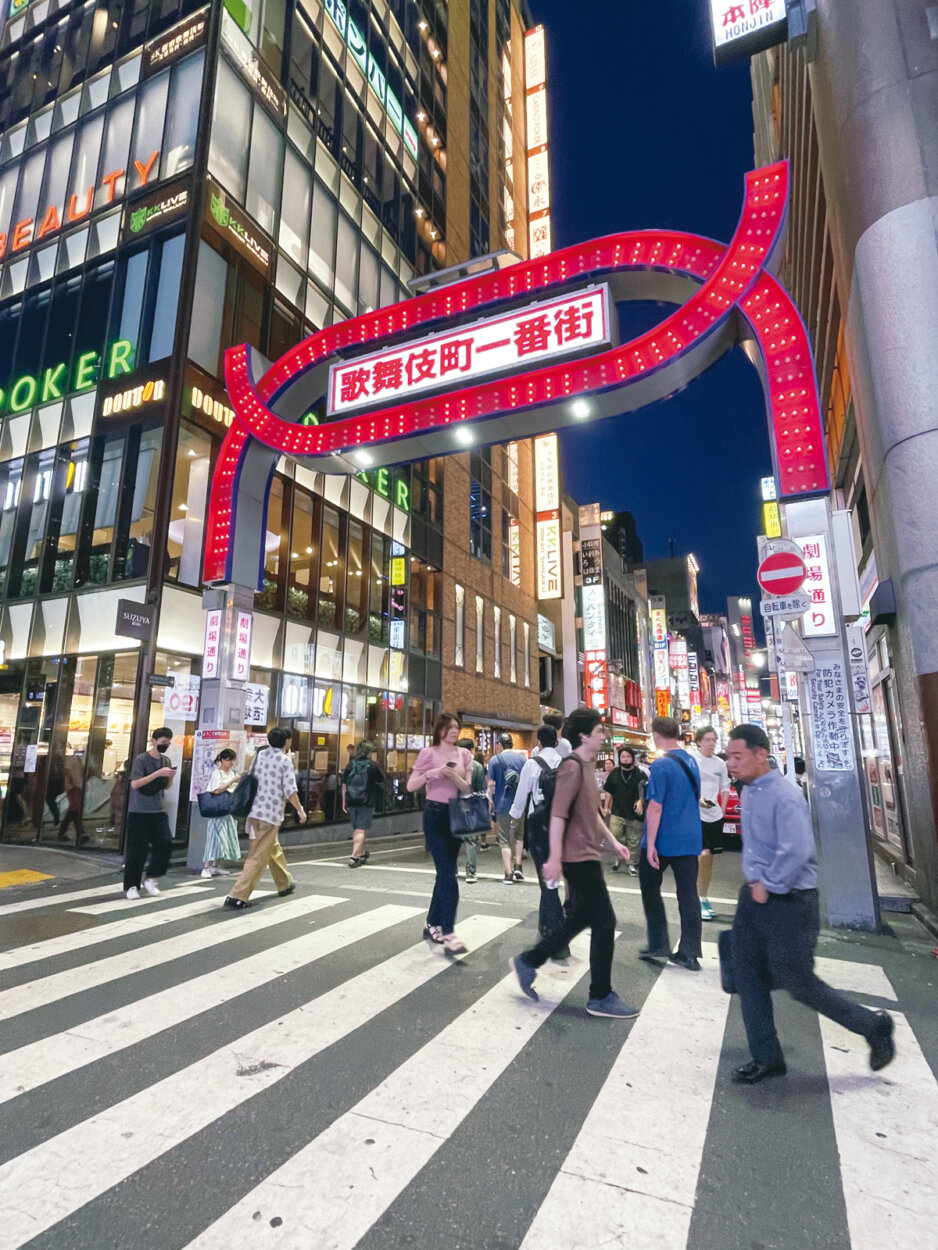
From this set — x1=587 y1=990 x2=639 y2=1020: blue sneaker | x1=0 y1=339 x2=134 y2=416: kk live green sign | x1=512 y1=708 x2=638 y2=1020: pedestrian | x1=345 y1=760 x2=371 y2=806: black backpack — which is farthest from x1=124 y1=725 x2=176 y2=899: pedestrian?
x1=0 y1=339 x2=134 y2=416: kk live green sign

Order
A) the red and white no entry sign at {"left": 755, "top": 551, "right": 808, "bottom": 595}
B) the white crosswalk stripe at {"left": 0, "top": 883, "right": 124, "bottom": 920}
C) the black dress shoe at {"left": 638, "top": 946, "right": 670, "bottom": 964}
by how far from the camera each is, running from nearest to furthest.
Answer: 1. the black dress shoe at {"left": 638, "top": 946, "right": 670, "bottom": 964}
2. the red and white no entry sign at {"left": 755, "top": 551, "right": 808, "bottom": 595}
3. the white crosswalk stripe at {"left": 0, "top": 883, "right": 124, "bottom": 920}

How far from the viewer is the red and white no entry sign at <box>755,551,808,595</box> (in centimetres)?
682

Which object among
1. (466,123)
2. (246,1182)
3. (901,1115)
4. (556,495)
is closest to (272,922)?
(246,1182)

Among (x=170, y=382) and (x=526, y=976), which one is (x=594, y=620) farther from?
(x=526, y=976)

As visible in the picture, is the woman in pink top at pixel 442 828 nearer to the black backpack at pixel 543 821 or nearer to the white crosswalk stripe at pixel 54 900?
the black backpack at pixel 543 821

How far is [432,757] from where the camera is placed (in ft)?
19.9

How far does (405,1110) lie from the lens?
3.18m

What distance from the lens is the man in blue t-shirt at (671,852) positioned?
18.1 feet

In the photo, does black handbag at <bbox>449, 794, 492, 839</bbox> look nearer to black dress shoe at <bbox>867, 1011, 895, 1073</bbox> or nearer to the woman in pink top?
the woman in pink top

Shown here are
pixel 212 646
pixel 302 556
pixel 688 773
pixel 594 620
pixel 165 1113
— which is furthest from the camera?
pixel 594 620

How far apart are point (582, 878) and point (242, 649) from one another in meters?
7.83

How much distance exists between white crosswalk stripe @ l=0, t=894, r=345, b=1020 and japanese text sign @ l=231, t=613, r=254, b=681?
13.9ft

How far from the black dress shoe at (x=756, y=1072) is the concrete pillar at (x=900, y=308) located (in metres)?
4.77

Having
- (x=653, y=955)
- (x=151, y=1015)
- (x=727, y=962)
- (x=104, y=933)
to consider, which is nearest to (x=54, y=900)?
(x=104, y=933)
